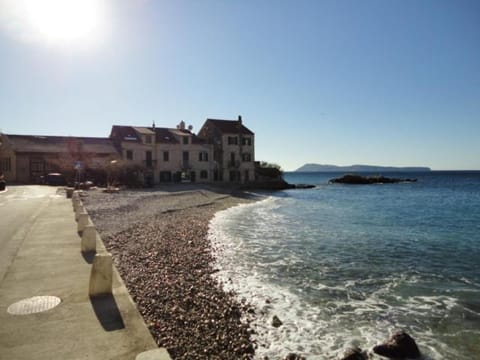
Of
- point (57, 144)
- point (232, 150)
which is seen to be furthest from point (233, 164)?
point (57, 144)

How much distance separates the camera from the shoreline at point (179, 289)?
17.0ft

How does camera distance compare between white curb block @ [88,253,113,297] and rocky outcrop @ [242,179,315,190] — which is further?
rocky outcrop @ [242,179,315,190]

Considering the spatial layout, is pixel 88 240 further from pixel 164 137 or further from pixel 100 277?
pixel 164 137

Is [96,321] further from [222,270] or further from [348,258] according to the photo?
[348,258]

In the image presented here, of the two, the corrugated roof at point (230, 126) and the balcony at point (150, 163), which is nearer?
the balcony at point (150, 163)

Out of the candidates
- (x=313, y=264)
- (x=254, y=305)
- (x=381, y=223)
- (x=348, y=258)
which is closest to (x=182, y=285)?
(x=254, y=305)

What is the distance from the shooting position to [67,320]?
4.72 m

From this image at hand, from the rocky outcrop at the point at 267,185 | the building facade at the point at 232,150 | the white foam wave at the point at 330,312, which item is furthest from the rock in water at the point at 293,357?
the building facade at the point at 232,150

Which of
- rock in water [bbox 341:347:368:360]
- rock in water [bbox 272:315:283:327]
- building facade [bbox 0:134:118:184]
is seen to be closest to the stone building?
building facade [bbox 0:134:118:184]

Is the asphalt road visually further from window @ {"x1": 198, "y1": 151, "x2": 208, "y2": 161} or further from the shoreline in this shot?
window @ {"x1": 198, "y1": 151, "x2": 208, "y2": 161}

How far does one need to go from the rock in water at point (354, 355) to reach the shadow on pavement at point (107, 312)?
3558mm

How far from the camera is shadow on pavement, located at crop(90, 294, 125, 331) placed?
15.1ft

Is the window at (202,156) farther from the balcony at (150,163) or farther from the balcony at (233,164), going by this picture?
the balcony at (150,163)

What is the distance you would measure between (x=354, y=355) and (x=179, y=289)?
396 cm
